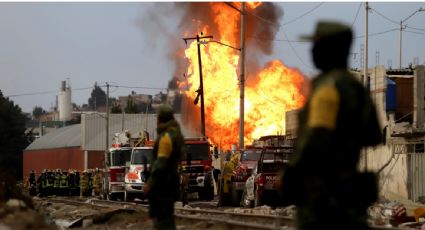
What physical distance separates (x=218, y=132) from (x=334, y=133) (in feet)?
156

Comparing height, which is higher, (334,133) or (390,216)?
(334,133)

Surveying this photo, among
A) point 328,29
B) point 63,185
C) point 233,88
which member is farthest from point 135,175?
point 328,29

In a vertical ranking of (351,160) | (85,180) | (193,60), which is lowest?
(85,180)

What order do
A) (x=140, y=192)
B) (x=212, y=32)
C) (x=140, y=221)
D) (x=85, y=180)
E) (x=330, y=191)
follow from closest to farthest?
(x=330, y=191) → (x=140, y=221) → (x=140, y=192) → (x=85, y=180) → (x=212, y=32)

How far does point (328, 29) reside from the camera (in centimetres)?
434

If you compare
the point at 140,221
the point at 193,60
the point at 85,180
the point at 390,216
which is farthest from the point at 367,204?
the point at 193,60

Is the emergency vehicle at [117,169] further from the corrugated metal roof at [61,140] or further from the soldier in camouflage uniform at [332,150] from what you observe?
the corrugated metal roof at [61,140]

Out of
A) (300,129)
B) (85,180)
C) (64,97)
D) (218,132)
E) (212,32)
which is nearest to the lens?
(300,129)

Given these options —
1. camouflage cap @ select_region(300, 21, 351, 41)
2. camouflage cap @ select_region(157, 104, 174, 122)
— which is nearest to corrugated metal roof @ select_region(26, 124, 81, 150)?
camouflage cap @ select_region(157, 104, 174, 122)

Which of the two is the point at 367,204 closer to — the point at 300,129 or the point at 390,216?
the point at 300,129

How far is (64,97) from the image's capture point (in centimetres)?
14450

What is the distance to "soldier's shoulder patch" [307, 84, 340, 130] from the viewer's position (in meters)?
Result: 4.11

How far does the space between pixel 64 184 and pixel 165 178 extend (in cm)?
3867

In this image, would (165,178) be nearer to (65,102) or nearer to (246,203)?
(246,203)
